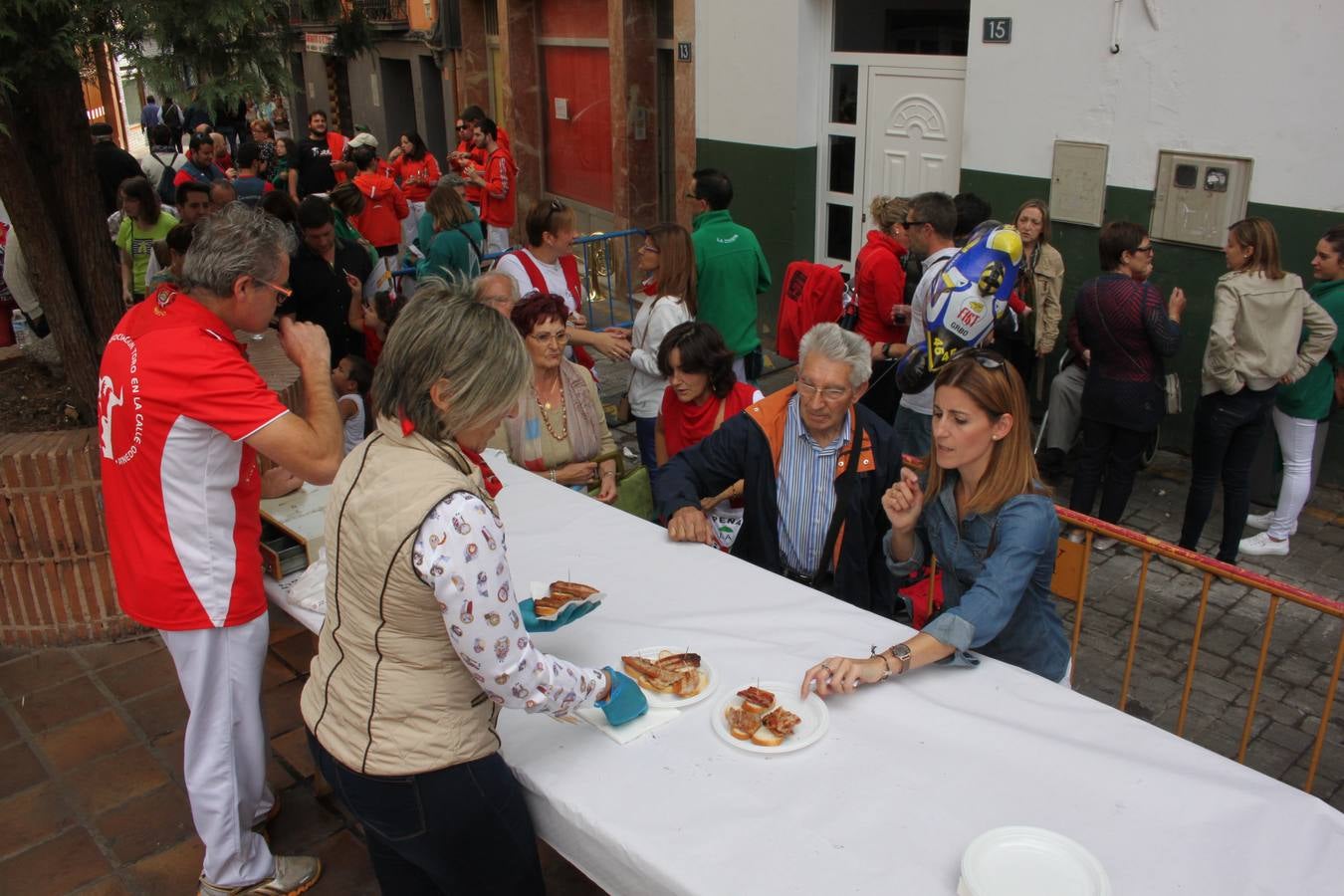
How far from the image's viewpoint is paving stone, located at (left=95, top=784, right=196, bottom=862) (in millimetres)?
3688

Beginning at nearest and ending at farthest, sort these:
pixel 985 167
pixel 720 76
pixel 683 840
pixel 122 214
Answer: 1. pixel 683 840
2. pixel 985 167
3. pixel 122 214
4. pixel 720 76

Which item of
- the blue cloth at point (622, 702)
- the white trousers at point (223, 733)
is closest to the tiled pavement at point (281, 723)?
the white trousers at point (223, 733)

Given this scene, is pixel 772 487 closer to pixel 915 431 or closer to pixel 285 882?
pixel 285 882

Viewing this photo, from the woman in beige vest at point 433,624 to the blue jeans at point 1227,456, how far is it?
14.7ft

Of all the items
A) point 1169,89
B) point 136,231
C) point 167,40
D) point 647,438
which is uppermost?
point 167,40

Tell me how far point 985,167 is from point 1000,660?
18.3ft

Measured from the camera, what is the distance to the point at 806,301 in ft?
22.9

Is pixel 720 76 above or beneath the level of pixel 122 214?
above

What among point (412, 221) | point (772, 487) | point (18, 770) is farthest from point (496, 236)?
point (772, 487)

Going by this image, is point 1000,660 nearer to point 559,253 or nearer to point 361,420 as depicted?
point 361,420

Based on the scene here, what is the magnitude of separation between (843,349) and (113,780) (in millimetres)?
3262

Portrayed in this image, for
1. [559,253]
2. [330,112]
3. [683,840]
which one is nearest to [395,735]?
[683,840]

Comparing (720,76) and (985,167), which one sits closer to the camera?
(985,167)

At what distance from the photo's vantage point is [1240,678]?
15.4ft
